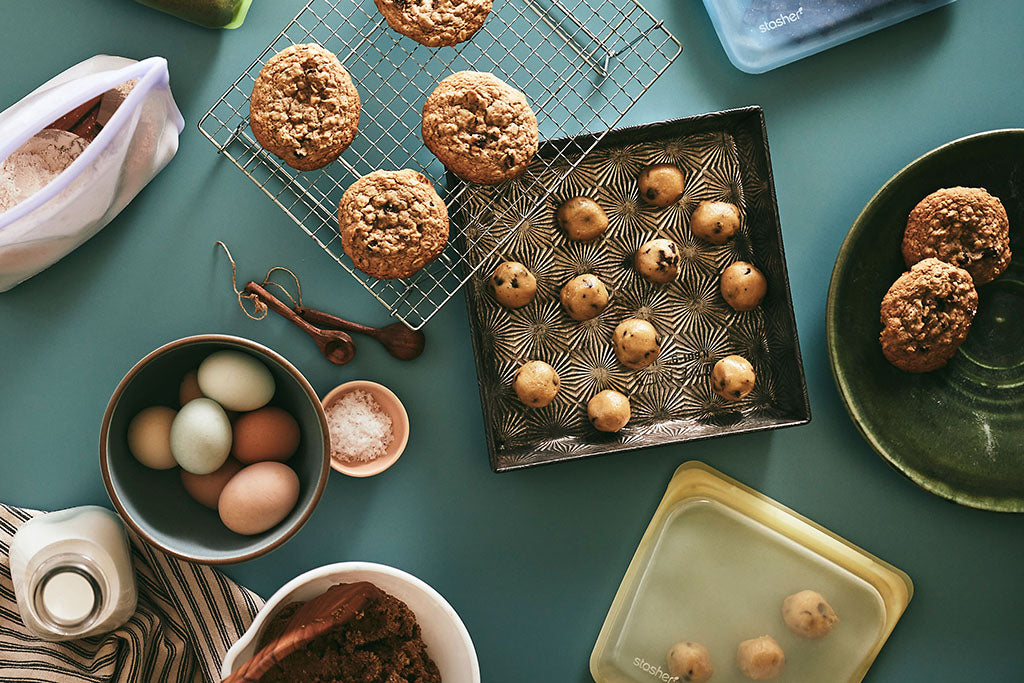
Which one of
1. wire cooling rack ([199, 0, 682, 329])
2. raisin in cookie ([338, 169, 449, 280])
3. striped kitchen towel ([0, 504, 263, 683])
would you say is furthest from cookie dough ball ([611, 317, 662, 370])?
striped kitchen towel ([0, 504, 263, 683])

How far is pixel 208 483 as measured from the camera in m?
1.20

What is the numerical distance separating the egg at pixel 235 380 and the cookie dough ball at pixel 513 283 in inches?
16.9

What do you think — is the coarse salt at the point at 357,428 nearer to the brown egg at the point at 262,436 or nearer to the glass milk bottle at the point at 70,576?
the brown egg at the point at 262,436

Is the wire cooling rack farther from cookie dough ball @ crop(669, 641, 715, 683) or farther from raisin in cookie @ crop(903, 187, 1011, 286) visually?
cookie dough ball @ crop(669, 641, 715, 683)

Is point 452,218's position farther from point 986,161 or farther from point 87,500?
point 986,161

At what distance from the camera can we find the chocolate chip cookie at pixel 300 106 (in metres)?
1.13

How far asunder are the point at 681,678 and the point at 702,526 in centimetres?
29

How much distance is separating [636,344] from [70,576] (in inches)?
40.4

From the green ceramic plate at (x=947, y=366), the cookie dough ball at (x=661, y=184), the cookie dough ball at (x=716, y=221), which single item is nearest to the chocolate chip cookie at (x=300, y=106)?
the cookie dough ball at (x=661, y=184)

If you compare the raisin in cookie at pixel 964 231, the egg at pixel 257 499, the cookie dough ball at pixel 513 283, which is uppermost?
the raisin in cookie at pixel 964 231

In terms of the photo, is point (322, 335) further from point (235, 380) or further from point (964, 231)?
point (964, 231)

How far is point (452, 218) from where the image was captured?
50.0 inches

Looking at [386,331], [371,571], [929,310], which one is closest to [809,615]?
[929,310]

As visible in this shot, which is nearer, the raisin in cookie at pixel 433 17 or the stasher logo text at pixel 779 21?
the raisin in cookie at pixel 433 17
